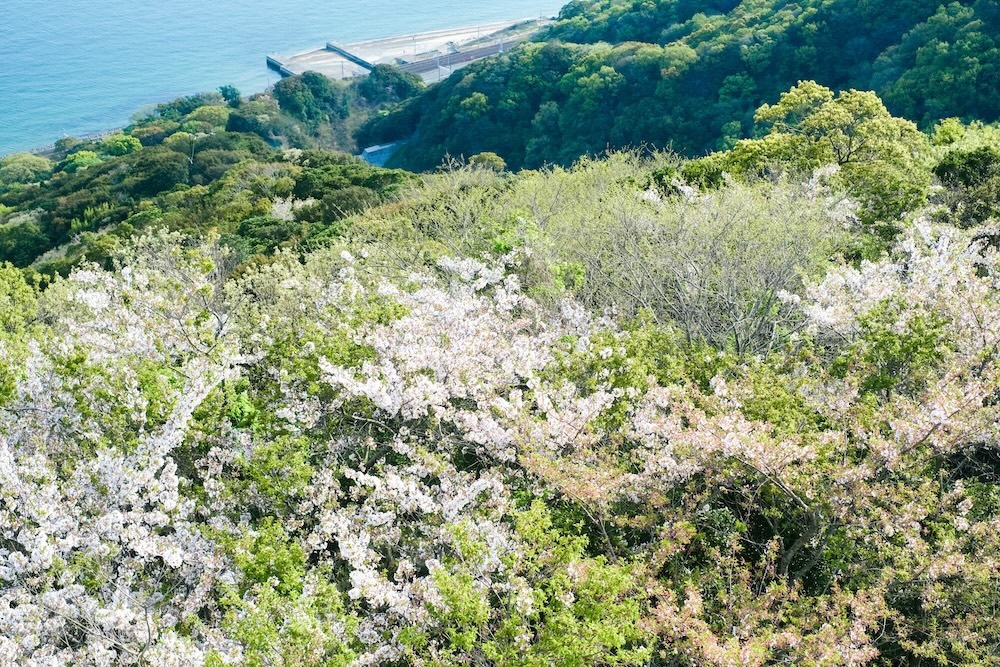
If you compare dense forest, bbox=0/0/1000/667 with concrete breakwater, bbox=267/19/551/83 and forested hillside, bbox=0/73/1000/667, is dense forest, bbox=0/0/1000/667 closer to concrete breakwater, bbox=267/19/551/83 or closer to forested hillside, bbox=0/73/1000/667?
forested hillside, bbox=0/73/1000/667

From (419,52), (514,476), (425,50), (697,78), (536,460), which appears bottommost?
(697,78)

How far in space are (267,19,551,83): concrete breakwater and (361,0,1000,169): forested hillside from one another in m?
20.6

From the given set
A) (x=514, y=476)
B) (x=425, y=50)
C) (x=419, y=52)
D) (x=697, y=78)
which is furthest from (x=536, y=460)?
(x=425, y=50)

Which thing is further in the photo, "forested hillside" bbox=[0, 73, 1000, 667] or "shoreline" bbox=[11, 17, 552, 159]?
"shoreline" bbox=[11, 17, 552, 159]

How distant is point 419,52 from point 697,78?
56.1 metres

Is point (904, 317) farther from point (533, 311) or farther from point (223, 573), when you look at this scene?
point (223, 573)

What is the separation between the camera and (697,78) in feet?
204

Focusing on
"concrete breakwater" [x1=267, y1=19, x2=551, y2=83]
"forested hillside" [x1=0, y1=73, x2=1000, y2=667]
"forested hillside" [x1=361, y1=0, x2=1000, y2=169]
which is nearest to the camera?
"forested hillside" [x1=0, y1=73, x2=1000, y2=667]

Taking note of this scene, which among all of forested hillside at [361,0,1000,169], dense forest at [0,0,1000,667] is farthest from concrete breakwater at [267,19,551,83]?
dense forest at [0,0,1000,667]

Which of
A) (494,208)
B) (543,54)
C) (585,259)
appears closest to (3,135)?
(543,54)

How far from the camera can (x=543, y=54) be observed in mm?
75562

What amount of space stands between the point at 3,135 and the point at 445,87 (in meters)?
51.6

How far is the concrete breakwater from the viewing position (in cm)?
10131

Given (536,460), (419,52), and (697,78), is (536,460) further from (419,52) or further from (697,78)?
(419,52)
